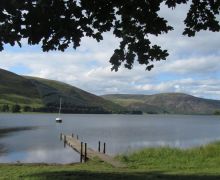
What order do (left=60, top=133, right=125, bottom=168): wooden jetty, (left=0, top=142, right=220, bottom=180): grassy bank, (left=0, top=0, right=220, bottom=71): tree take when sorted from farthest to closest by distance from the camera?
(left=60, top=133, right=125, bottom=168): wooden jetty < (left=0, top=142, right=220, bottom=180): grassy bank < (left=0, top=0, right=220, bottom=71): tree

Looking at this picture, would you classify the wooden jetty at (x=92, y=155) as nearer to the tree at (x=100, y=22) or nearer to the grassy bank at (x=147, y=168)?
the grassy bank at (x=147, y=168)

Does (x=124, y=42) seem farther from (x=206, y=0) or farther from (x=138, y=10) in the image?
(x=206, y=0)

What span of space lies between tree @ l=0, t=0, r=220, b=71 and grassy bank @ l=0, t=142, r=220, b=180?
763cm

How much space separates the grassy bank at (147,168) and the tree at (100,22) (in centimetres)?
763

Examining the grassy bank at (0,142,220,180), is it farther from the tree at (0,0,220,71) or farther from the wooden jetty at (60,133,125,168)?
the tree at (0,0,220,71)

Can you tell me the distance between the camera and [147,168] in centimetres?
2314

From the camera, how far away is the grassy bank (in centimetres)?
1824

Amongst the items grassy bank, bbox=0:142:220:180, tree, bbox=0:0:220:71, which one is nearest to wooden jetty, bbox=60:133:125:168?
grassy bank, bbox=0:142:220:180

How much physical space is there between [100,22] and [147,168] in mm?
14211

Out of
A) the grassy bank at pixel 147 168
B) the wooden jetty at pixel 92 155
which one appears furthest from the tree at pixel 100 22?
the wooden jetty at pixel 92 155

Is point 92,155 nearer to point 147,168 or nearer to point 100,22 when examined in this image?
point 147,168

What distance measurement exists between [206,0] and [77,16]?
3.53 meters

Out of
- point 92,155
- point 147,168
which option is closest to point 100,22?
point 147,168

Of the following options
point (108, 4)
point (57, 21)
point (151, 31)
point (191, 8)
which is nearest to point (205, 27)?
point (191, 8)
